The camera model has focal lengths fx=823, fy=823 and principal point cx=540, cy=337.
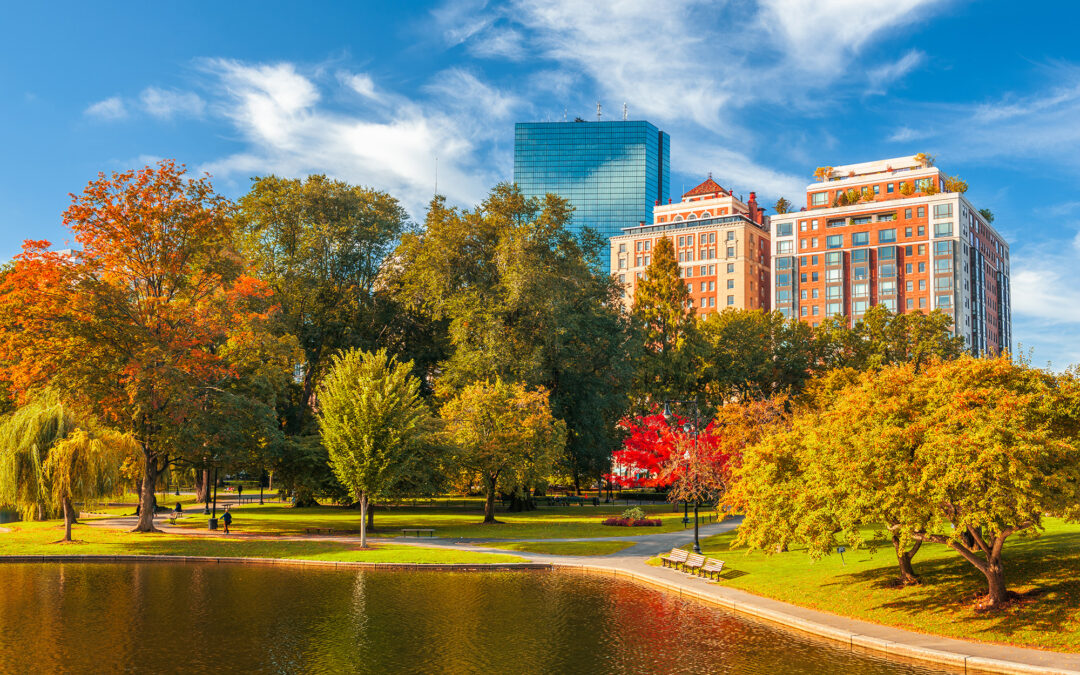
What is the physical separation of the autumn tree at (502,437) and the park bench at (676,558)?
18.6 meters

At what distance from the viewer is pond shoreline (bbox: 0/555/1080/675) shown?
19469 millimetres

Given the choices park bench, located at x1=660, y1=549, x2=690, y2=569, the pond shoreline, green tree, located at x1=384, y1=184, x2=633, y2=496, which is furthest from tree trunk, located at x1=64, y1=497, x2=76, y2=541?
park bench, located at x1=660, y1=549, x2=690, y2=569

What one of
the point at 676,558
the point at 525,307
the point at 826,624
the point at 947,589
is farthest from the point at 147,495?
the point at 947,589

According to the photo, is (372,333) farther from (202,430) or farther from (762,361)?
(762,361)

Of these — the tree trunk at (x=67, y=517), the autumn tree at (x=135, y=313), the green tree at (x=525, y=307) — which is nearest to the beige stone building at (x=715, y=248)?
the green tree at (x=525, y=307)

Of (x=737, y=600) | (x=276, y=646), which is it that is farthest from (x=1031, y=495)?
(x=276, y=646)

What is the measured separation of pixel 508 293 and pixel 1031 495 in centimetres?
4668

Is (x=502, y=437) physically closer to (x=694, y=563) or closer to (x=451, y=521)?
(x=451, y=521)

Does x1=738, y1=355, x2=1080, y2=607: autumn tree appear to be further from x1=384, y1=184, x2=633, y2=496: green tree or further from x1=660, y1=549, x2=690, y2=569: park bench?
x1=384, y1=184, x2=633, y2=496: green tree

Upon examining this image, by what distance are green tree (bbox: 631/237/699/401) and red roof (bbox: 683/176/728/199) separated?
9507 cm

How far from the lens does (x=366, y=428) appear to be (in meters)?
44.4

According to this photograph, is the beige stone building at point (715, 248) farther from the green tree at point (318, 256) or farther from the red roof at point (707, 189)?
the green tree at point (318, 256)

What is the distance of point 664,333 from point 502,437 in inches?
1509

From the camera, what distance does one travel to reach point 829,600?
26719 mm
